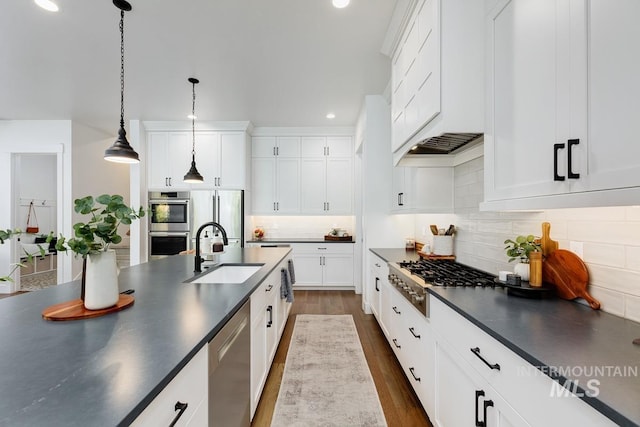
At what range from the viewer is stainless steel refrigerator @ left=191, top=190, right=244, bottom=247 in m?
4.76

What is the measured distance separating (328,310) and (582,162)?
348cm

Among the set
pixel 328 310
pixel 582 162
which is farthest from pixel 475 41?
pixel 328 310

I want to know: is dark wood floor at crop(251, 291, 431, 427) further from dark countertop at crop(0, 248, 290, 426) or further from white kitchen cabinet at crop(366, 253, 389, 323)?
dark countertop at crop(0, 248, 290, 426)

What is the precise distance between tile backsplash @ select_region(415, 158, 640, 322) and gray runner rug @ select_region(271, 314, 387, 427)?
1301 mm

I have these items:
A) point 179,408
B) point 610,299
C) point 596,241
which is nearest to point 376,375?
point 610,299

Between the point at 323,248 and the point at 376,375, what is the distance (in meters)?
2.80

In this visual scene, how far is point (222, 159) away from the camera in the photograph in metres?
4.87

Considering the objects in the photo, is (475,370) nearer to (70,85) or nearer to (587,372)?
(587,372)

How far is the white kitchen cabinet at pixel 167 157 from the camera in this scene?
192 inches

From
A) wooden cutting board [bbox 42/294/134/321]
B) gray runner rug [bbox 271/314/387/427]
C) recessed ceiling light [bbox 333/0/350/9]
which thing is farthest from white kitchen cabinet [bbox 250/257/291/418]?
recessed ceiling light [bbox 333/0/350/9]

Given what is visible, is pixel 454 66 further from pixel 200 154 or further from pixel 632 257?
pixel 200 154

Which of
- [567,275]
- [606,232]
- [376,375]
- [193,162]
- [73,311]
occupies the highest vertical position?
[193,162]

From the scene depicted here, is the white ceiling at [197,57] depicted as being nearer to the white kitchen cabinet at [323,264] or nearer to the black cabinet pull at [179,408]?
the white kitchen cabinet at [323,264]

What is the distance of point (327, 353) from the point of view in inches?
107
